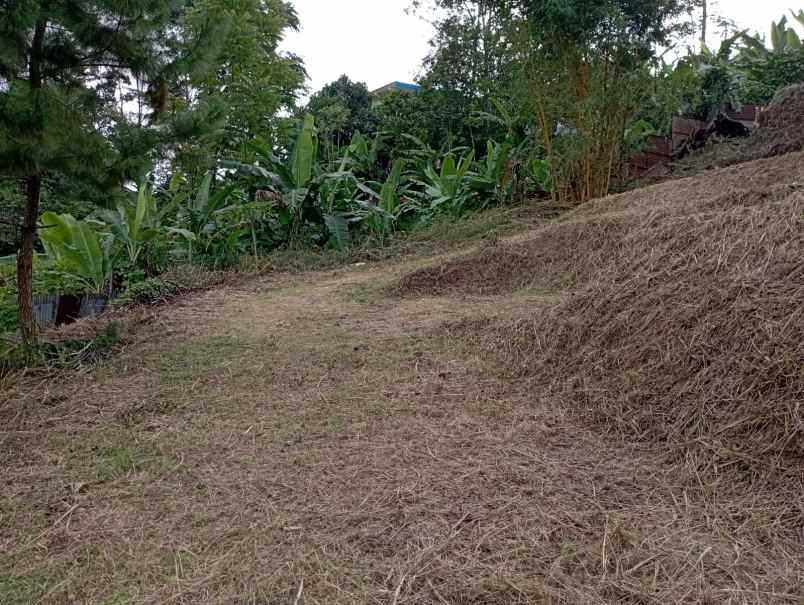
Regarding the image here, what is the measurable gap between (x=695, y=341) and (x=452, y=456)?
46.3 inches

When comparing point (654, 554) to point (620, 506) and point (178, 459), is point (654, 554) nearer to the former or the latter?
point (620, 506)

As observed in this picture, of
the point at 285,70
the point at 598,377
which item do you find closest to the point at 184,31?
the point at 598,377

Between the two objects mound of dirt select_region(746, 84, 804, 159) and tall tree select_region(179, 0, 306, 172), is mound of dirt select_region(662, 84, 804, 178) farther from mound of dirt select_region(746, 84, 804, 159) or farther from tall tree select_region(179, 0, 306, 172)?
tall tree select_region(179, 0, 306, 172)

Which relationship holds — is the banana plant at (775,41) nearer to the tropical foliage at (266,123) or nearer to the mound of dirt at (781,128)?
the tropical foliage at (266,123)

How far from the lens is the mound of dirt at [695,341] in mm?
2199

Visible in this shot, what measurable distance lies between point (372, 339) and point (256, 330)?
0.97 metres

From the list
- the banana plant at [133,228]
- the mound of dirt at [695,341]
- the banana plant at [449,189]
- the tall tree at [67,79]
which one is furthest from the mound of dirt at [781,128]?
the banana plant at [133,228]

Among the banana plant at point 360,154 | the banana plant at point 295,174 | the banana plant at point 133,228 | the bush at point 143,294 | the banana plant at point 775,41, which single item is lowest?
the bush at point 143,294

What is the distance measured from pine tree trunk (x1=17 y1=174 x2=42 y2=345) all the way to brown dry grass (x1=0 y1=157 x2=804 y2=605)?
0.42 m

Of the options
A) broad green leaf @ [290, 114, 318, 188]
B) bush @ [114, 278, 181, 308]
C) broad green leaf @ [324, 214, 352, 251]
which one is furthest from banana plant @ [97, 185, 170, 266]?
broad green leaf @ [324, 214, 352, 251]

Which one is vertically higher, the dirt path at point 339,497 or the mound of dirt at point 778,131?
the mound of dirt at point 778,131

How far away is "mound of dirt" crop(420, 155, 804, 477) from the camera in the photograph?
7.22ft

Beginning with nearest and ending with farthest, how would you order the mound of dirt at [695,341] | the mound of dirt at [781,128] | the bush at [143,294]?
the mound of dirt at [695,341], the bush at [143,294], the mound of dirt at [781,128]

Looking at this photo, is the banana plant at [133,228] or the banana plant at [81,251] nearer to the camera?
the banana plant at [81,251]
